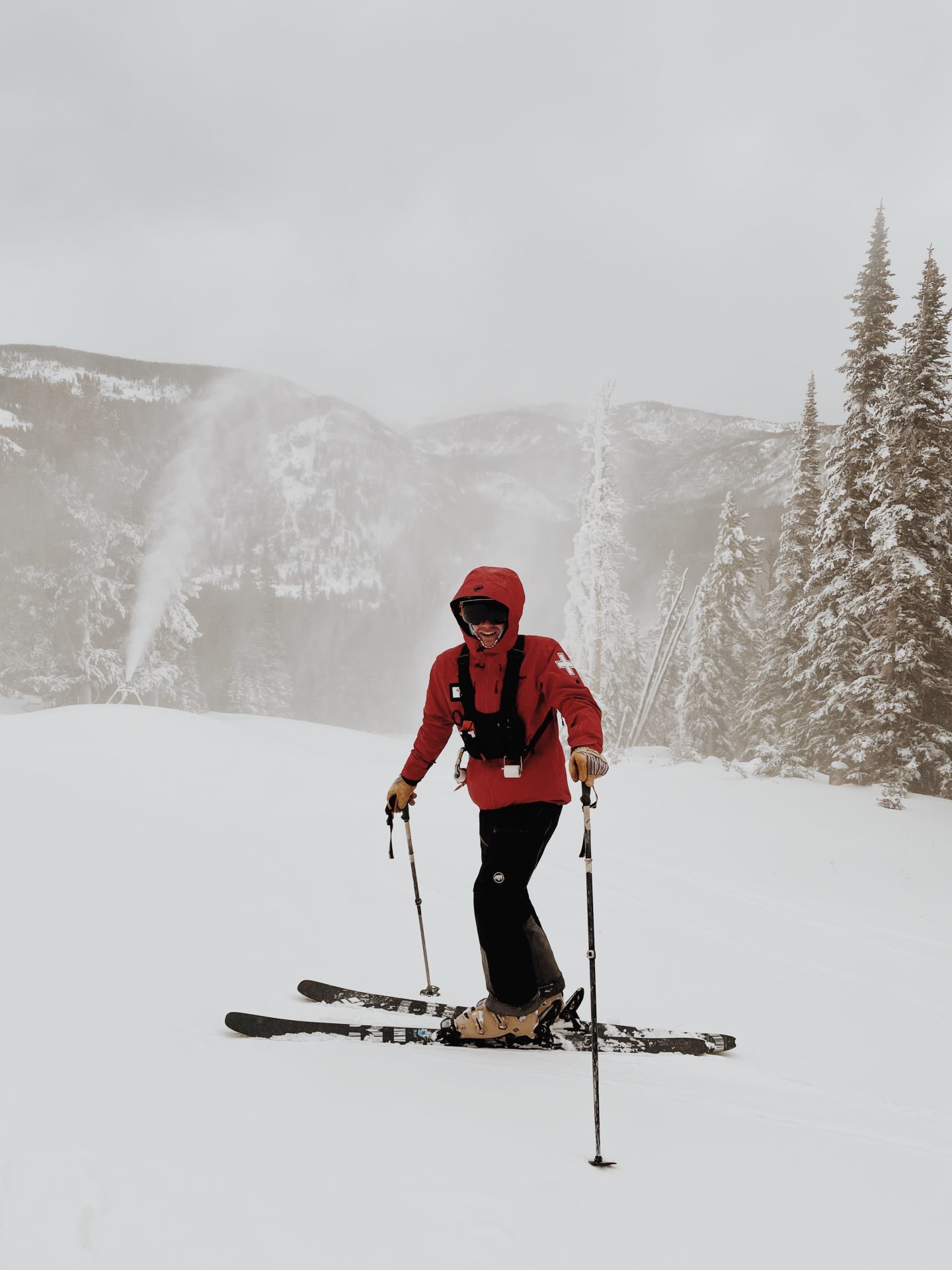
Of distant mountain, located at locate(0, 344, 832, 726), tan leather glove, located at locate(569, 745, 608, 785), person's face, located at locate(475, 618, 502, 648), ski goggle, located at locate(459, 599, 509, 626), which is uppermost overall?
distant mountain, located at locate(0, 344, 832, 726)

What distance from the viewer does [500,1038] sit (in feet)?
13.4

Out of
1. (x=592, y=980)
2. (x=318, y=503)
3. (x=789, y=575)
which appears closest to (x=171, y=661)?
(x=789, y=575)

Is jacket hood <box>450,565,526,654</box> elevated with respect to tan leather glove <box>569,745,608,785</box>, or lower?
elevated

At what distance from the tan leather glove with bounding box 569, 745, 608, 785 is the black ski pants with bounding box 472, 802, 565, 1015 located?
1.98ft

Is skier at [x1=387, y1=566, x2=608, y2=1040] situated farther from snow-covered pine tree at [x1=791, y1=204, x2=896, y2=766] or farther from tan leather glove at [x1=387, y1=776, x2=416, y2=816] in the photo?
snow-covered pine tree at [x1=791, y1=204, x2=896, y2=766]

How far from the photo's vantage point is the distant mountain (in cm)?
8106

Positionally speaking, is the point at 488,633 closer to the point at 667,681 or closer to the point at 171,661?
the point at 667,681

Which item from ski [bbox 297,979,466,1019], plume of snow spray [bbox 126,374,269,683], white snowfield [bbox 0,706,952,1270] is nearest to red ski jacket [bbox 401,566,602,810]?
white snowfield [bbox 0,706,952,1270]

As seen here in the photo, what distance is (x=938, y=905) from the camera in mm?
9250

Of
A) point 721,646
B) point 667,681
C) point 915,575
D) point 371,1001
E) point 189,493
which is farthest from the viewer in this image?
point 189,493

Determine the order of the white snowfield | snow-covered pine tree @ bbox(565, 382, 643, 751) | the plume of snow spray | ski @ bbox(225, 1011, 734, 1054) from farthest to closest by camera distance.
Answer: the plume of snow spray < snow-covered pine tree @ bbox(565, 382, 643, 751) < ski @ bbox(225, 1011, 734, 1054) < the white snowfield

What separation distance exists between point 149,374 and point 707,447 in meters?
100

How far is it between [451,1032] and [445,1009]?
60 cm

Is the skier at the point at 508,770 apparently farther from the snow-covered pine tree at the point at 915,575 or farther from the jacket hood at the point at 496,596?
the snow-covered pine tree at the point at 915,575
